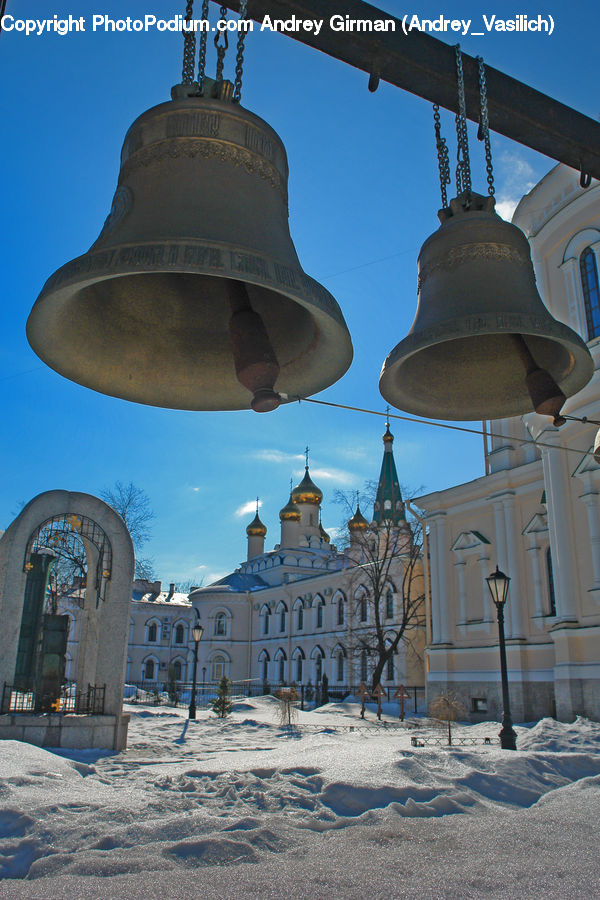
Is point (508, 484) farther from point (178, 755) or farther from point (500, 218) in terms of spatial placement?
point (500, 218)

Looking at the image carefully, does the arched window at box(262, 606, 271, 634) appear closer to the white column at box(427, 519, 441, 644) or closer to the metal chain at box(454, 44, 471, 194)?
the white column at box(427, 519, 441, 644)

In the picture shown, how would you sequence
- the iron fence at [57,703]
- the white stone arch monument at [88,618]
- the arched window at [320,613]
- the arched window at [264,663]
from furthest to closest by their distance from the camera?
the arched window at [264,663] < the arched window at [320,613] < the iron fence at [57,703] < the white stone arch monument at [88,618]

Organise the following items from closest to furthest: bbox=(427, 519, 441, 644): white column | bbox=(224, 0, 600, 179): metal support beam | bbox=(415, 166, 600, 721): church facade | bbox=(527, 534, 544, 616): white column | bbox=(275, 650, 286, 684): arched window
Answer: bbox=(224, 0, 600, 179): metal support beam
bbox=(415, 166, 600, 721): church facade
bbox=(527, 534, 544, 616): white column
bbox=(427, 519, 441, 644): white column
bbox=(275, 650, 286, 684): arched window

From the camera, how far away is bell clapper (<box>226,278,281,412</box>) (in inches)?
89.7

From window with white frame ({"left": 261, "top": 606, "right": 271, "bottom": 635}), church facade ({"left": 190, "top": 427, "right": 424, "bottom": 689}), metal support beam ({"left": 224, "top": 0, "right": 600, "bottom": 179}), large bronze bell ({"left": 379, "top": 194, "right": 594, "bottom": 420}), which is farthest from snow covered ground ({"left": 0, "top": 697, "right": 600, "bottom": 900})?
window with white frame ({"left": 261, "top": 606, "right": 271, "bottom": 635})

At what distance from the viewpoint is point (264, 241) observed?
252cm

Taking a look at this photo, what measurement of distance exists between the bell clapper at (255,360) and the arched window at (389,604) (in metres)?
39.3

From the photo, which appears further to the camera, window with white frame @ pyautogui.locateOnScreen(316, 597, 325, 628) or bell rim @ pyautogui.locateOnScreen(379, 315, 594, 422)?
window with white frame @ pyautogui.locateOnScreen(316, 597, 325, 628)

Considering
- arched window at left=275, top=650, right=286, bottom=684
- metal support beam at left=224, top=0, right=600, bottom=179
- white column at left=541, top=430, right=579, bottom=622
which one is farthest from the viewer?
arched window at left=275, top=650, right=286, bottom=684

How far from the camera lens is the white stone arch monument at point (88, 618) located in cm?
1065

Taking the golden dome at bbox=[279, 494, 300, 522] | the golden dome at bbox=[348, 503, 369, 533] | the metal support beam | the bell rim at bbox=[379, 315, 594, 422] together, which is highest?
the golden dome at bbox=[279, 494, 300, 522]

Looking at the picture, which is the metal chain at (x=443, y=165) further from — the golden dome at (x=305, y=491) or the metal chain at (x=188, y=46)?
the golden dome at (x=305, y=491)

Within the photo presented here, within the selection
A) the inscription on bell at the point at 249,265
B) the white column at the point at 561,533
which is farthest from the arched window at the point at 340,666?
the inscription on bell at the point at 249,265

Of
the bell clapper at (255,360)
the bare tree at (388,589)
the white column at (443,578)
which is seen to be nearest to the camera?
the bell clapper at (255,360)
